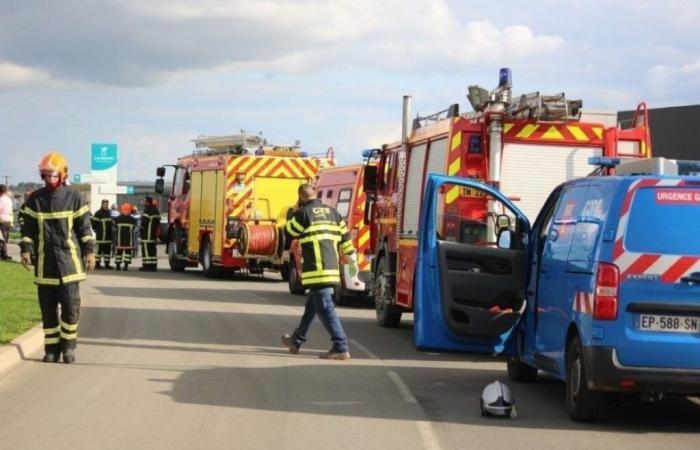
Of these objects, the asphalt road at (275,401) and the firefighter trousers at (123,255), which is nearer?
the asphalt road at (275,401)

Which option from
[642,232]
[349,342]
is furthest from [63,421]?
[349,342]

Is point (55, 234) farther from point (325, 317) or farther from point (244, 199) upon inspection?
point (244, 199)

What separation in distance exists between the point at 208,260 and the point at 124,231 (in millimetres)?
3960

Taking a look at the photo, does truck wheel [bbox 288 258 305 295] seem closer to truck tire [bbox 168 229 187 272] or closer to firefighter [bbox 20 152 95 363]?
truck tire [bbox 168 229 187 272]

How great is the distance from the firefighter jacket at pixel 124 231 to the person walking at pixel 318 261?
61.4ft

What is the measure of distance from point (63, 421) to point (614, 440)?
414 centimetres

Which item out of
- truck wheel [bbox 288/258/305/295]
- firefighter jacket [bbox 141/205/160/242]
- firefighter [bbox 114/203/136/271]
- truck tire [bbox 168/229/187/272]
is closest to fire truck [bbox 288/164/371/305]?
truck wheel [bbox 288/258/305/295]

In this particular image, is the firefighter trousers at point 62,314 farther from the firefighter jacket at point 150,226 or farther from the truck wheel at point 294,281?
the firefighter jacket at point 150,226

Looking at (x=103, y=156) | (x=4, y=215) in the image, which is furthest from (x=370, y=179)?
(x=103, y=156)

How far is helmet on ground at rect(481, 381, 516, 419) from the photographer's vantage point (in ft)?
31.3

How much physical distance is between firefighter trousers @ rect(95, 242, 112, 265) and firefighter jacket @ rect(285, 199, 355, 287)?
19724mm

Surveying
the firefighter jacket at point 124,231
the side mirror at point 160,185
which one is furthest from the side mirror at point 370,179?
the side mirror at point 160,185

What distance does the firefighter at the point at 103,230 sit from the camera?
31906mm

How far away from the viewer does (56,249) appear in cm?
1224
